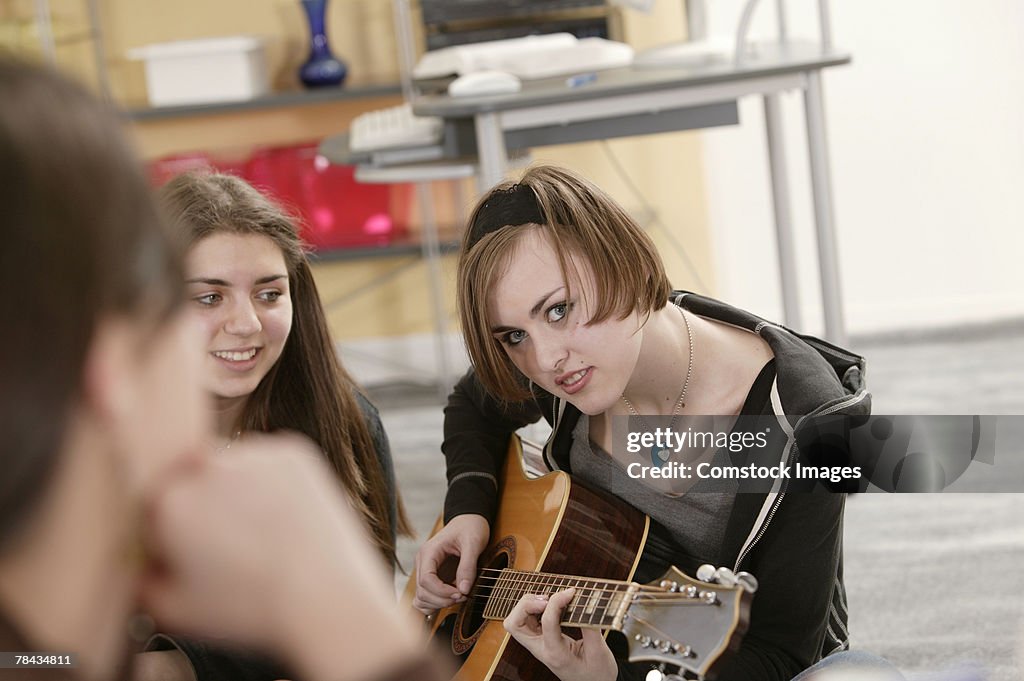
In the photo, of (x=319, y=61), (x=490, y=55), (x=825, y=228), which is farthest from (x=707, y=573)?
(x=319, y=61)

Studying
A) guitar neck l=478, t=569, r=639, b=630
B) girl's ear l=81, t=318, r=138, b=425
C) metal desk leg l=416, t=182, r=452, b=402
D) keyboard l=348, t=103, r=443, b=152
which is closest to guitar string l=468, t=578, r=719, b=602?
guitar neck l=478, t=569, r=639, b=630

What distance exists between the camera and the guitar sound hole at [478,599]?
994 mm

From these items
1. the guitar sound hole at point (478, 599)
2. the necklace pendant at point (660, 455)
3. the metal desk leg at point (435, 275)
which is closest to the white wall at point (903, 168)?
the metal desk leg at point (435, 275)

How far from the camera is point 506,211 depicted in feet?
3.02

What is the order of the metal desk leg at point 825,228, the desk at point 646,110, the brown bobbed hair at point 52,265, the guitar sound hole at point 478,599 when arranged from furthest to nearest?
the metal desk leg at point 825,228 < the desk at point 646,110 < the guitar sound hole at point 478,599 < the brown bobbed hair at point 52,265

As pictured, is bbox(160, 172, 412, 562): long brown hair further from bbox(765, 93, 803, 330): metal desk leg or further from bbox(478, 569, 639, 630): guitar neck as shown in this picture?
bbox(765, 93, 803, 330): metal desk leg

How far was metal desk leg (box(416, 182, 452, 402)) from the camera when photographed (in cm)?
297

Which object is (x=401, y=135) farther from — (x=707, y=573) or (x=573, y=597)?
(x=707, y=573)

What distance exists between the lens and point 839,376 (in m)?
0.91

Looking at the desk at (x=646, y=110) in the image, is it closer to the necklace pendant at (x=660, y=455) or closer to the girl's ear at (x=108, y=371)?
the necklace pendant at (x=660, y=455)

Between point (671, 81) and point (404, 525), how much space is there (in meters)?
0.84

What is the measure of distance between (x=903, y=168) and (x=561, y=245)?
7.53ft

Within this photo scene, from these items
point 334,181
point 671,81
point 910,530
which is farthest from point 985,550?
point 334,181

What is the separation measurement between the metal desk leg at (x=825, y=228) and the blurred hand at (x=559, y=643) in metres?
1.22
